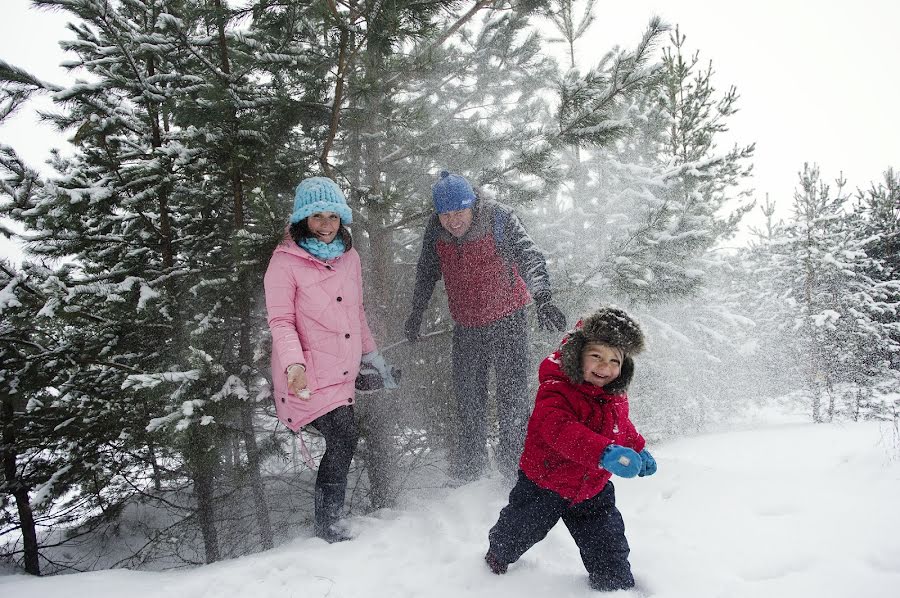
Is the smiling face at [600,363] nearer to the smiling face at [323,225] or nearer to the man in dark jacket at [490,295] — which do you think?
the man in dark jacket at [490,295]

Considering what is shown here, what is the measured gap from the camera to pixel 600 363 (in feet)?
7.95

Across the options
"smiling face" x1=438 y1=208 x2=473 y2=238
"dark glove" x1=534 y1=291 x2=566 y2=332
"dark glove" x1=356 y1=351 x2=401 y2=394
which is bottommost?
"dark glove" x1=356 y1=351 x2=401 y2=394

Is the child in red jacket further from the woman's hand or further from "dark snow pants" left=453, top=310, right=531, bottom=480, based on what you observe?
the woman's hand

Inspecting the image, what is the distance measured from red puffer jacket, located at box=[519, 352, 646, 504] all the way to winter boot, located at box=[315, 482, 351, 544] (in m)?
1.42

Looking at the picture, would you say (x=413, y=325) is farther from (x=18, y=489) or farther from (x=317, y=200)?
(x=18, y=489)

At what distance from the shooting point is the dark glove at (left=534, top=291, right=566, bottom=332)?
3.35 meters

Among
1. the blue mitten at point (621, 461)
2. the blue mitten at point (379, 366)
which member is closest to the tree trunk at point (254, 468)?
the blue mitten at point (379, 366)

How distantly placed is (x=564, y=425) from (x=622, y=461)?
34 centimetres

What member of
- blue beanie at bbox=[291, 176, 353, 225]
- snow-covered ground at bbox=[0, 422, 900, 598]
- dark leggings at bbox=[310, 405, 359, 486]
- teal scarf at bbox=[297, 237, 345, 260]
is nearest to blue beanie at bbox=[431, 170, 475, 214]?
blue beanie at bbox=[291, 176, 353, 225]

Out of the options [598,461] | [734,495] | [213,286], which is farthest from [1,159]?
[734,495]

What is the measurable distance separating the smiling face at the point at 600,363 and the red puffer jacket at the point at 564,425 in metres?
0.06

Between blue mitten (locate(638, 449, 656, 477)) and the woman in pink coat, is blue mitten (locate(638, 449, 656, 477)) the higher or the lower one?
the lower one

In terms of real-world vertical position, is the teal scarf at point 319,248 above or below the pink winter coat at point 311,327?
above

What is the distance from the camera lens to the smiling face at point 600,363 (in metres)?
2.42
